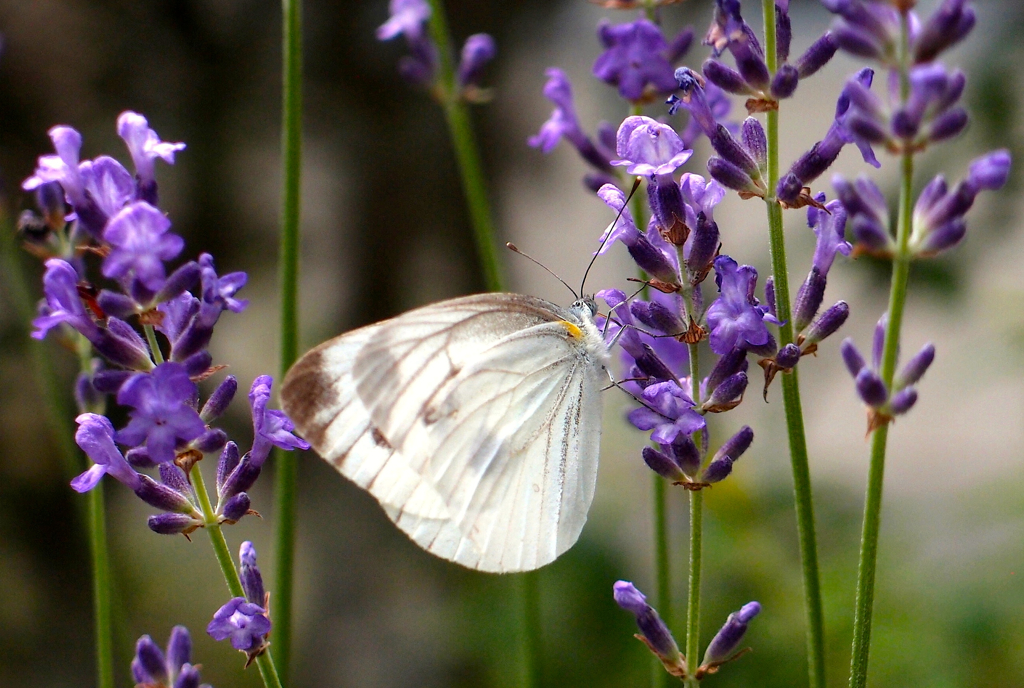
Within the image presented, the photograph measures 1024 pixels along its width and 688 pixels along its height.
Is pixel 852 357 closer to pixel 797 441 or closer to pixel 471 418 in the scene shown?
pixel 797 441

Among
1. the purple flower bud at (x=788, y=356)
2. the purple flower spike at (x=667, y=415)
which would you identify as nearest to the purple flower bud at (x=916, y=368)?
the purple flower bud at (x=788, y=356)

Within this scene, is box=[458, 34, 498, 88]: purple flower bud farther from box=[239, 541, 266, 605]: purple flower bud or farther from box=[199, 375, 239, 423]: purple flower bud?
box=[239, 541, 266, 605]: purple flower bud

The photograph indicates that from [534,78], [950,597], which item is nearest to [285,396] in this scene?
[950,597]

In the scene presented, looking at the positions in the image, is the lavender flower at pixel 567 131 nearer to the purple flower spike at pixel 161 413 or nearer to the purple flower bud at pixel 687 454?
the purple flower bud at pixel 687 454

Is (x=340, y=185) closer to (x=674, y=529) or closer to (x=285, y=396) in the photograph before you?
(x=674, y=529)

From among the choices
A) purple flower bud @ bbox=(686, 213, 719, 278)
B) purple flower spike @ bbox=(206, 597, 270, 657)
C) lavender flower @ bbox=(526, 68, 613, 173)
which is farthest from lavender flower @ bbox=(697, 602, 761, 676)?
lavender flower @ bbox=(526, 68, 613, 173)

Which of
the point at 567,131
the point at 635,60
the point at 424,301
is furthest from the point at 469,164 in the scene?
the point at 424,301
